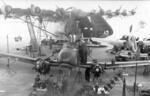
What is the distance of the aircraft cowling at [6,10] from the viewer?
4387 mm

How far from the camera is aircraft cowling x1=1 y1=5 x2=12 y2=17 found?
439 centimetres

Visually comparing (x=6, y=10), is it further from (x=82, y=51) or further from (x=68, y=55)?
(x=82, y=51)

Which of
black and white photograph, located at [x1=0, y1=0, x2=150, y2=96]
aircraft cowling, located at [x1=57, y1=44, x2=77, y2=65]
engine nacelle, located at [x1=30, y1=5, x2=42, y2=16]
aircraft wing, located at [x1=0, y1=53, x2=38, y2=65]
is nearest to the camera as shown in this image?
aircraft cowling, located at [x1=57, y1=44, x2=77, y2=65]

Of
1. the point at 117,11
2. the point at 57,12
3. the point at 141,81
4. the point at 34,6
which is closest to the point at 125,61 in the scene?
the point at 141,81

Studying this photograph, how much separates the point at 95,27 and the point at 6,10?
2309 millimetres

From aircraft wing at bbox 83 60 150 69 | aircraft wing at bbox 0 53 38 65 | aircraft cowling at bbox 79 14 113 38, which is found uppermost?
aircraft cowling at bbox 79 14 113 38

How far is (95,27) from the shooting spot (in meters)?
4.35

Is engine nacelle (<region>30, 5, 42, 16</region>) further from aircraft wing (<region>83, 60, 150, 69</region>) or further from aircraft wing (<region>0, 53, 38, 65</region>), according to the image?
aircraft wing (<region>83, 60, 150, 69</region>)

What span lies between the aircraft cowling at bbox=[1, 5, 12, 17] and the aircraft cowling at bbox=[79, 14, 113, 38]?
183cm

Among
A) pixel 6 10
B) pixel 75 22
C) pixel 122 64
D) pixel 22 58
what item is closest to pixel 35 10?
pixel 6 10

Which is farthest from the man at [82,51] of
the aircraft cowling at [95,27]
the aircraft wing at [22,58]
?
the aircraft wing at [22,58]

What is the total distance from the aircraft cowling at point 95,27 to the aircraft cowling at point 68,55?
0.51 meters

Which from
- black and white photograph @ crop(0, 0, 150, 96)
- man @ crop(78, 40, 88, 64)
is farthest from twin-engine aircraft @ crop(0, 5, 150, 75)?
man @ crop(78, 40, 88, 64)

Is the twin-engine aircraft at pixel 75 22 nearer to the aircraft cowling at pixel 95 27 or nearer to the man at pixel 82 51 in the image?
the aircraft cowling at pixel 95 27
